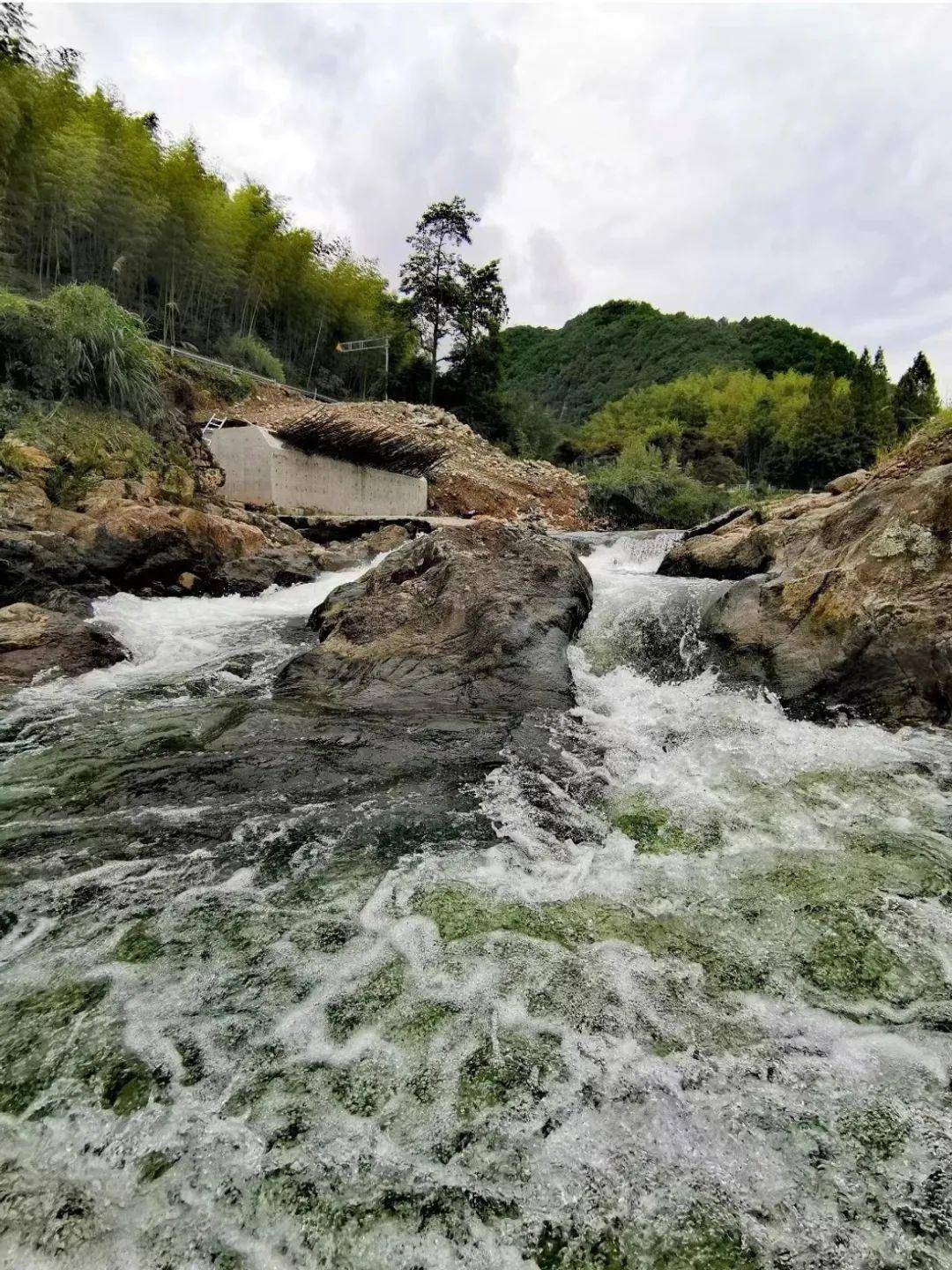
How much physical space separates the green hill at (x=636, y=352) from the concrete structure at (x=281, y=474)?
35.0 m

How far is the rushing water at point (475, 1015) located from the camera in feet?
3.90

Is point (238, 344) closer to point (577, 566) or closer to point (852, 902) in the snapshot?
point (577, 566)

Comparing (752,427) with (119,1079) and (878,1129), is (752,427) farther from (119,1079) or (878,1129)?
(119,1079)

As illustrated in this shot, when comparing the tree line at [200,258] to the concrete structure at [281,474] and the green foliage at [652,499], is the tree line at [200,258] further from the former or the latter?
the green foliage at [652,499]

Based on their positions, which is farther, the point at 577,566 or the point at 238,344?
the point at 238,344

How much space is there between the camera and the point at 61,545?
7.04 meters

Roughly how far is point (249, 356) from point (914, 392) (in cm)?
3371

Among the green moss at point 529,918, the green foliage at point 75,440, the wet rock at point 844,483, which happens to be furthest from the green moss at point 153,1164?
the green foliage at point 75,440

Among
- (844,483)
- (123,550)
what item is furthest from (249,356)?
(844,483)

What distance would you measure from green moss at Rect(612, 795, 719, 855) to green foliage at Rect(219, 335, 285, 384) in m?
21.5

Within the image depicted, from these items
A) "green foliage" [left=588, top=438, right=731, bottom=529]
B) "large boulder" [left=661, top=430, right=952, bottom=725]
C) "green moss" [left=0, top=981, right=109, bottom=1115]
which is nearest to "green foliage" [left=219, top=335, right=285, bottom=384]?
"green foliage" [left=588, top=438, right=731, bottom=529]

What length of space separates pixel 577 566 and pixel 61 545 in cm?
600

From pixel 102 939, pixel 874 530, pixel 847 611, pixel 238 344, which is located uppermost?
pixel 238 344

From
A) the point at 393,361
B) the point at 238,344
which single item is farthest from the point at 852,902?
the point at 393,361
